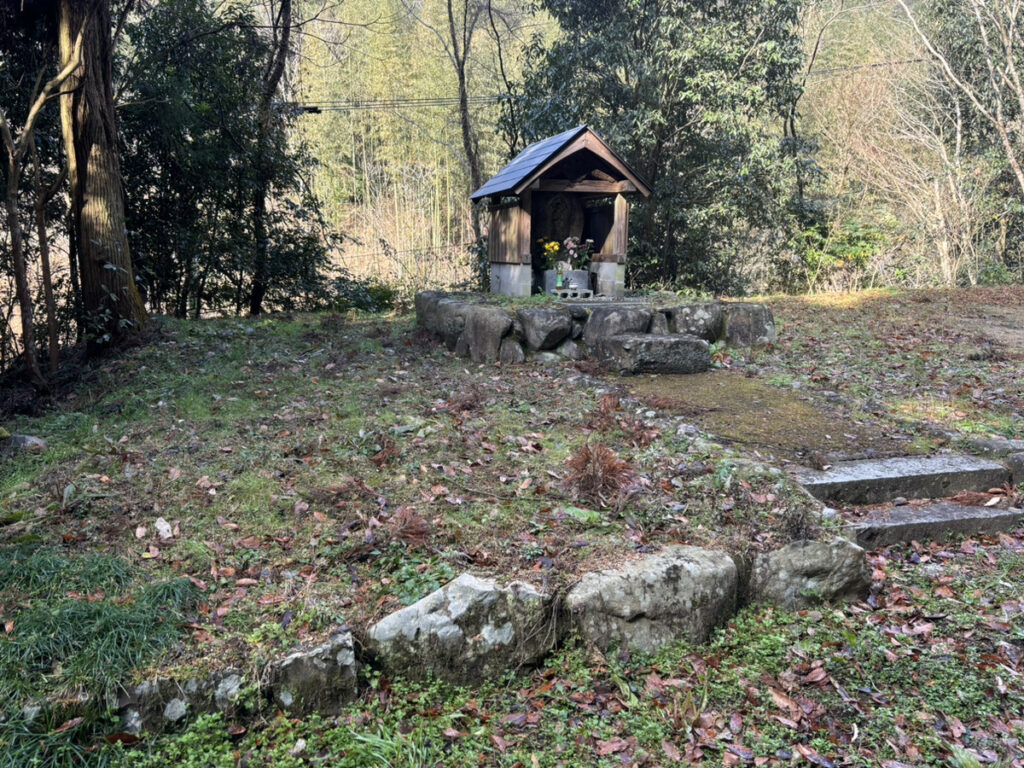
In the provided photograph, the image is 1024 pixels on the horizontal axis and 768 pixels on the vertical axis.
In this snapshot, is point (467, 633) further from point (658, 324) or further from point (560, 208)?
point (560, 208)

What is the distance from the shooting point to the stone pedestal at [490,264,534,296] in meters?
8.09

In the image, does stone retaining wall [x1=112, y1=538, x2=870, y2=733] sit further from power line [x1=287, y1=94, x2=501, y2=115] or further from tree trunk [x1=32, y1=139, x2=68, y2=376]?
power line [x1=287, y1=94, x2=501, y2=115]

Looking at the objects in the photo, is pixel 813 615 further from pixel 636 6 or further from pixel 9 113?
pixel 636 6

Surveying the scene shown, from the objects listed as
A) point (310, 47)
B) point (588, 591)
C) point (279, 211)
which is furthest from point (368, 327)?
point (310, 47)

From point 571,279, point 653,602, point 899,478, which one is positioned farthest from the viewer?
point 571,279

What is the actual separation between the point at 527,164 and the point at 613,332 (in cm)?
270

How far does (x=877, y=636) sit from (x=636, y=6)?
1201 cm

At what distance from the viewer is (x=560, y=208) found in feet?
29.0

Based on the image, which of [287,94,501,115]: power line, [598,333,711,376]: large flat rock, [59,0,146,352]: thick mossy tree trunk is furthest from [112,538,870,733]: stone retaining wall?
[287,94,501,115]: power line

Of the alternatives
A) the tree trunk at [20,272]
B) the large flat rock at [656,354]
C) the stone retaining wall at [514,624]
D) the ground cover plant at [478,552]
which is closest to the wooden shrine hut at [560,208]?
the large flat rock at [656,354]

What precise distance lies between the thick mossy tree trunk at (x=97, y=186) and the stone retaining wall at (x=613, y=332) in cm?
336

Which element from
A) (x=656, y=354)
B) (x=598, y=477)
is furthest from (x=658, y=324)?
(x=598, y=477)

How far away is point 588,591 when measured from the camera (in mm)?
2785

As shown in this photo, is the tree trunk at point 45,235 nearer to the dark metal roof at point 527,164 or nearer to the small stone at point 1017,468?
the dark metal roof at point 527,164
